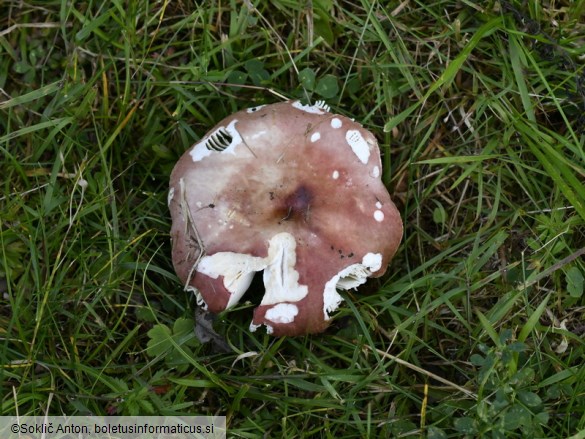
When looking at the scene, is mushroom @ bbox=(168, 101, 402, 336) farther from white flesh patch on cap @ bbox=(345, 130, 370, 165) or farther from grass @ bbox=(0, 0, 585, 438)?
grass @ bbox=(0, 0, 585, 438)

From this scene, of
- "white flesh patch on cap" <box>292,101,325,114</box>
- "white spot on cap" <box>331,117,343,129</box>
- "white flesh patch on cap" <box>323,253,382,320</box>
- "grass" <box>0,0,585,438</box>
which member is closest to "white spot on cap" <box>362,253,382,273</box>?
"white flesh patch on cap" <box>323,253,382,320</box>

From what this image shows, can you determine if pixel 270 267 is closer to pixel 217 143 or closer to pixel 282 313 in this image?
pixel 282 313

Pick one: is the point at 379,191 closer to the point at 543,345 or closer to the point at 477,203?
the point at 477,203

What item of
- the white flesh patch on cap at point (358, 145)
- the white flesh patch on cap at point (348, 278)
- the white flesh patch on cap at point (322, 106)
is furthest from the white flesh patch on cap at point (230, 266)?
the white flesh patch on cap at point (322, 106)

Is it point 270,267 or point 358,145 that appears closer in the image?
point 270,267

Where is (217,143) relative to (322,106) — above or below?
below

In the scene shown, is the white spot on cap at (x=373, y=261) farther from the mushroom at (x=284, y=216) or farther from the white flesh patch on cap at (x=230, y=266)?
the white flesh patch on cap at (x=230, y=266)

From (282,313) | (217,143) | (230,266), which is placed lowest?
(282,313)

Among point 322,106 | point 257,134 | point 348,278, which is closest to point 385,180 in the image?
point 322,106
